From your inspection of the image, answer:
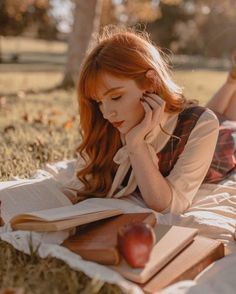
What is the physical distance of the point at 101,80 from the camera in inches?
109

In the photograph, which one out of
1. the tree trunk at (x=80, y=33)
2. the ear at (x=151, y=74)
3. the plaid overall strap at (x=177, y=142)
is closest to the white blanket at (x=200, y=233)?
the plaid overall strap at (x=177, y=142)

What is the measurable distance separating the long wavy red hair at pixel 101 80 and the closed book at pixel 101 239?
22.5 inches

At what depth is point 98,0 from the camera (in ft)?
34.3

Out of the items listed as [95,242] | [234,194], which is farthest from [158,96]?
[95,242]

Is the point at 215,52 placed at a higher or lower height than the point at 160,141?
lower

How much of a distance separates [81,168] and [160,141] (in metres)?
0.53

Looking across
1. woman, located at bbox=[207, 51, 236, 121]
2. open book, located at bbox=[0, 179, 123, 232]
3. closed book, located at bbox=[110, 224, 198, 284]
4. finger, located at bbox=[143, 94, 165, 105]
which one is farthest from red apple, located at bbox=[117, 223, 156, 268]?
woman, located at bbox=[207, 51, 236, 121]

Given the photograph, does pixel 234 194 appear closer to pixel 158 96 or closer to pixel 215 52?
pixel 158 96

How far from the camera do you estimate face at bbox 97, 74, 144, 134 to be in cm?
274

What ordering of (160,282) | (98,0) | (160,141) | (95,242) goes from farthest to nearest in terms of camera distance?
1. (98,0)
2. (160,141)
3. (95,242)
4. (160,282)

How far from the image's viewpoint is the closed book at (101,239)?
2.10 m

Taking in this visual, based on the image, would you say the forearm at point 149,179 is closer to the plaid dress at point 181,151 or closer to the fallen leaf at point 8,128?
the plaid dress at point 181,151

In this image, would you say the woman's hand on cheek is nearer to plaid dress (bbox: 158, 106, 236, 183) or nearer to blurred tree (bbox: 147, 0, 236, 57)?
plaid dress (bbox: 158, 106, 236, 183)

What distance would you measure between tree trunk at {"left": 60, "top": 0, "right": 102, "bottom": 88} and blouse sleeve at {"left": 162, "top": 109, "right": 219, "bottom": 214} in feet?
25.6
